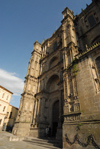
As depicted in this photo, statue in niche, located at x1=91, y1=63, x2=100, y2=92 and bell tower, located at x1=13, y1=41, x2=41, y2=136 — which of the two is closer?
statue in niche, located at x1=91, y1=63, x2=100, y2=92

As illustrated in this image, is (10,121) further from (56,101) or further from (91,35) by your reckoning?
(91,35)

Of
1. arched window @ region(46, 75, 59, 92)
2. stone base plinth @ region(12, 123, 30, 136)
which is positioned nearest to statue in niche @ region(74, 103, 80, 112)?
arched window @ region(46, 75, 59, 92)

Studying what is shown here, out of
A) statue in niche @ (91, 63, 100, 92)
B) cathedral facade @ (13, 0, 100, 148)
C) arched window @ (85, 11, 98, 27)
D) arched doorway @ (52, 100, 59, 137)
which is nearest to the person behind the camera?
cathedral facade @ (13, 0, 100, 148)

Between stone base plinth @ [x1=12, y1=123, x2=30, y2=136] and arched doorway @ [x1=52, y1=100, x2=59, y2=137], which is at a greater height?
arched doorway @ [x1=52, y1=100, x2=59, y2=137]

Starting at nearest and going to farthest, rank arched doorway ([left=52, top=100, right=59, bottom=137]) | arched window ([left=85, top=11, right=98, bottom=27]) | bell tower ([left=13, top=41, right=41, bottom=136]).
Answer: arched doorway ([left=52, top=100, right=59, bottom=137]) → bell tower ([left=13, top=41, right=41, bottom=136]) → arched window ([left=85, top=11, right=98, bottom=27])

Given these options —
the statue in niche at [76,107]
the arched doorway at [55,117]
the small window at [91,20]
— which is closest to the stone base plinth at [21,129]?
the arched doorway at [55,117]

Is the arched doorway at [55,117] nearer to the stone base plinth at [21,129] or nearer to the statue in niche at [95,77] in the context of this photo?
the stone base plinth at [21,129]

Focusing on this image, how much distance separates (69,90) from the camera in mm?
11477

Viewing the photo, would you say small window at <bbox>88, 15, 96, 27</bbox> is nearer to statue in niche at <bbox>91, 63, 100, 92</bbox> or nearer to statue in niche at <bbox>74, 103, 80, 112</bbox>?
statue in niche at <bbox>91, 63, 100, 92</bbox>

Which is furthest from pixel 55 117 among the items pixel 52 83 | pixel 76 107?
pixel 76 107

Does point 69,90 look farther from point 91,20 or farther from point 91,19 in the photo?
point 91,19

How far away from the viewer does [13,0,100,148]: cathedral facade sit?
8.38m

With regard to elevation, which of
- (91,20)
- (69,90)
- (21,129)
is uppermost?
(91,20)

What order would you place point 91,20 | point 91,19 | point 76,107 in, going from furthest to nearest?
point 91,19 < point 91,20 < point 76,107
